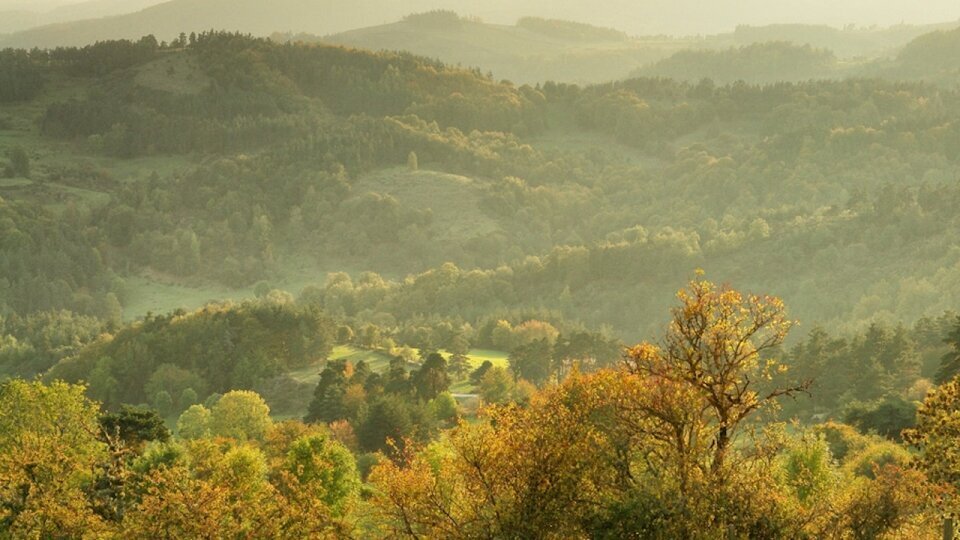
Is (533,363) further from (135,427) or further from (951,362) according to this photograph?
(135,427)

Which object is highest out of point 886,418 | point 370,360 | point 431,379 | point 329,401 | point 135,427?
point 135,427

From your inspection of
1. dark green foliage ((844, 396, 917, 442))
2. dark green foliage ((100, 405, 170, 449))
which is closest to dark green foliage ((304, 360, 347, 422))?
dark green foliage ((100, 405, 170, 449))

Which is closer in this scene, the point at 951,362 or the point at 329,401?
the point at 951,362

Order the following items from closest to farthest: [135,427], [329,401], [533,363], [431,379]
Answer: [135,427] < [329,401] < [431,379] < [533,363]

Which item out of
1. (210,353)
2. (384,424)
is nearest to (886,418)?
(384,424)

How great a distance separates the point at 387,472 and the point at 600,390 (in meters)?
9.73

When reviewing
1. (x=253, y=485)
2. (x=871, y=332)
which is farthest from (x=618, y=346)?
(x=253, y=485)

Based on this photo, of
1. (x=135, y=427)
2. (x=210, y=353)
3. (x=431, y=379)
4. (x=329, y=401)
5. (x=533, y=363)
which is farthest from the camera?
(x=210, y=353)

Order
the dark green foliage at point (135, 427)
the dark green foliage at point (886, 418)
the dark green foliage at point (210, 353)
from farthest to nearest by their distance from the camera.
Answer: the dark green foliage at point (210, 353) < the dark green foliage at point (886, 418) < the dark green foliage at point (135, 427)

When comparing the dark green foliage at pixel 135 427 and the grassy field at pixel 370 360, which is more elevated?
the dark green foliage at pixel 135 427

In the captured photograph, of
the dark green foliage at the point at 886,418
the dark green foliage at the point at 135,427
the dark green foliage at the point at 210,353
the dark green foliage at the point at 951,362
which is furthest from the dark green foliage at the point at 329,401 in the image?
the dark green foliage at the point at 951,362

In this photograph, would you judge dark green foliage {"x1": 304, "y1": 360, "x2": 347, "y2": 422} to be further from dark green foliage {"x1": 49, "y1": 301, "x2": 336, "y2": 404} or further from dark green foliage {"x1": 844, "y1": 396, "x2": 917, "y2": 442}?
dark green foliage {"x1": 844, "y1": 396, "x2": 917, "y2": 442}

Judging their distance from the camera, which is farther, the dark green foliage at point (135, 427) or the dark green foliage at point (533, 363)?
the dark green foliage at point (533, 363)

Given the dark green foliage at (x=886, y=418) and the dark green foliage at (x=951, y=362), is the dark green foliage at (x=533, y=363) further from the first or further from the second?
the dark green foliage at (x=951, y=362)
